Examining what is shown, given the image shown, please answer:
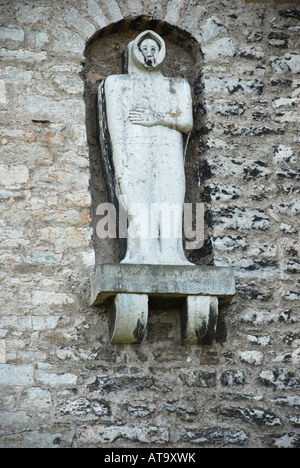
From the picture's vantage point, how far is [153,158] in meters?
4.52

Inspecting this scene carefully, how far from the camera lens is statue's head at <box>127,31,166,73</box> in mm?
4661

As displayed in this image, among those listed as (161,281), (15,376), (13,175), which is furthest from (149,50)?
(15,376)

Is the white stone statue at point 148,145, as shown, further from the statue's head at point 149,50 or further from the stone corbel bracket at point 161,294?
the stone corbel bracket at point 161,294

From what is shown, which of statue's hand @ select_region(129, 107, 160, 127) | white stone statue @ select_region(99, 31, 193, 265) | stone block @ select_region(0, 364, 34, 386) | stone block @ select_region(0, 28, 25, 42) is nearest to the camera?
stone block @ select_region(0, 364, 34, 386)

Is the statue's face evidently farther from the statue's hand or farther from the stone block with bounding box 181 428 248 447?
the stone block with bounding box 181 428 248 447

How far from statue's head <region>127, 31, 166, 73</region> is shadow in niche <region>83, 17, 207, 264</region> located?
251 millimetres

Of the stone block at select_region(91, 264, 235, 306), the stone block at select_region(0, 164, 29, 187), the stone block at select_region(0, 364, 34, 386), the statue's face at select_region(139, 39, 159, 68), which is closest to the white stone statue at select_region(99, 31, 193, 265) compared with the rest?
the statue's face at select_region(139, 39, 159, 68)

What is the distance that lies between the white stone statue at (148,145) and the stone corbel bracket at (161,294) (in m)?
0.16

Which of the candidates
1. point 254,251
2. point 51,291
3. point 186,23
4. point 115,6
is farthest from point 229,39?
point 51,291

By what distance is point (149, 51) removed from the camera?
4.67m

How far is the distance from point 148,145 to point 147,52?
559 millimetres

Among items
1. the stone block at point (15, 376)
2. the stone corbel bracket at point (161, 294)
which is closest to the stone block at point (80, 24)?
the stone corbel bracket at point (161, 294)

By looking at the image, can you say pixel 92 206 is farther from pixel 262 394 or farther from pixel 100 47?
pixel 262 394

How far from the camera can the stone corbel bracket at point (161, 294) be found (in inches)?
161
